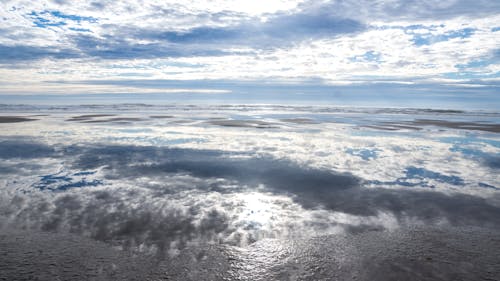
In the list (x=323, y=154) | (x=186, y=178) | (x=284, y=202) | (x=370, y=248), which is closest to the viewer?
(x=370, y=248)

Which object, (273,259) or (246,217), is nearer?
(273,259)

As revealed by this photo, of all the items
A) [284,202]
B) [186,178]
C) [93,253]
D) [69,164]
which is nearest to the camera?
[93,253]

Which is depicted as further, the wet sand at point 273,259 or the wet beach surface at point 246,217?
the wet beach surface at point 246,217

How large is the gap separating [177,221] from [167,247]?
4.65ft

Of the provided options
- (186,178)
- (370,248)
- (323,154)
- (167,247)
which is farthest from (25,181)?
(323,154)

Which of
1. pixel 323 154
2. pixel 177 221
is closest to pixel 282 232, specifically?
pixel 177 221

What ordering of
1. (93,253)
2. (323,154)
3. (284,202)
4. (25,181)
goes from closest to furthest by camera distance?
(93,253), (284,202), (25,181), (323,154)

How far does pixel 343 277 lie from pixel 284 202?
4167mm

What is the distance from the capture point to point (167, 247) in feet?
21.5

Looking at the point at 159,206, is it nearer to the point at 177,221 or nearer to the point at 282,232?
the point at 177,221

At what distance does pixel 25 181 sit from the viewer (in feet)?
36.9

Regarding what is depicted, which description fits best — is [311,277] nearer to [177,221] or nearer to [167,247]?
[167,247]

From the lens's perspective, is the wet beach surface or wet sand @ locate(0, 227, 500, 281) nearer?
wet sand @ locate(0, 227, 500, 281)

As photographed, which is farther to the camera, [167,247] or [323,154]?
[323,154]
